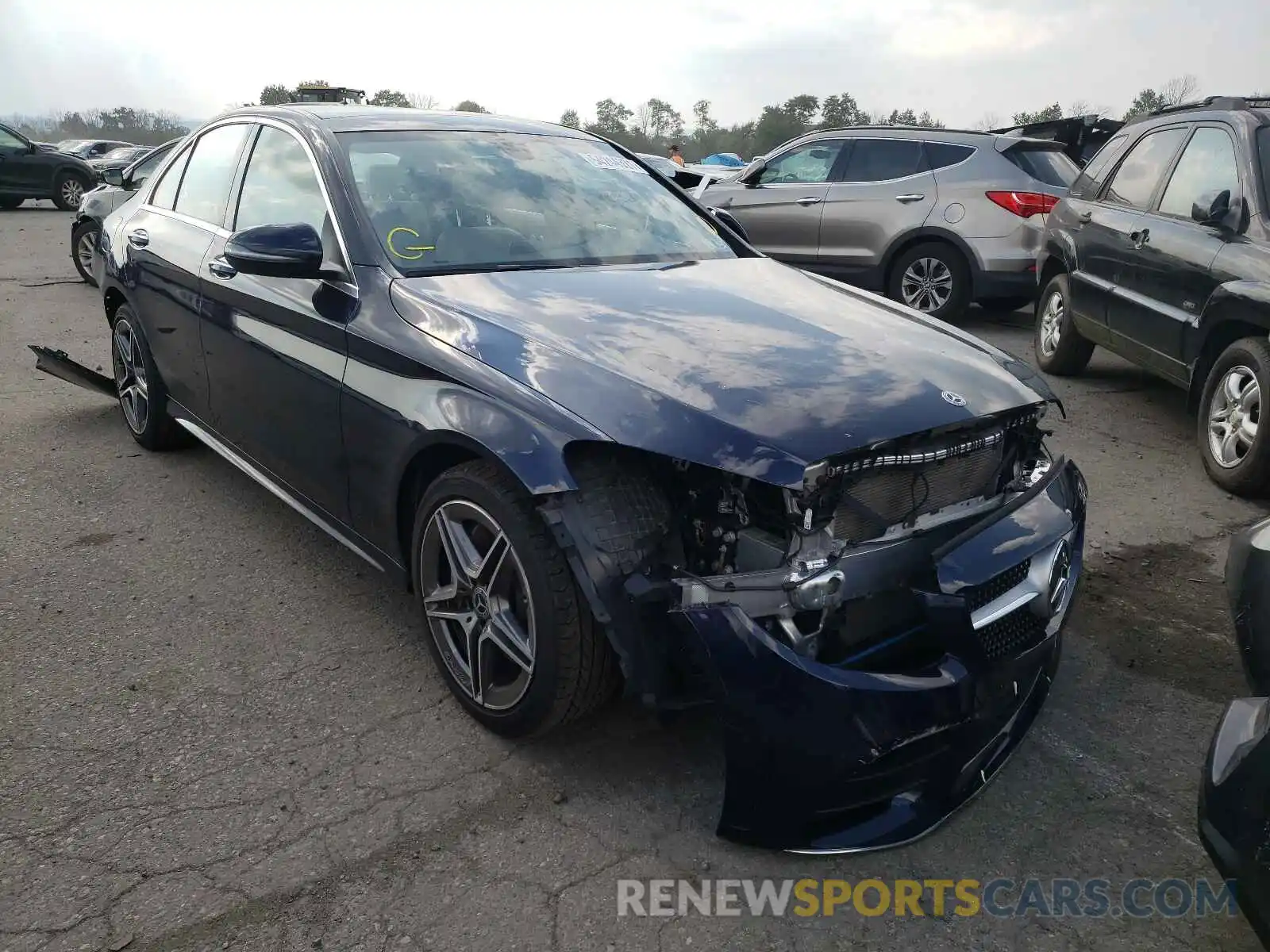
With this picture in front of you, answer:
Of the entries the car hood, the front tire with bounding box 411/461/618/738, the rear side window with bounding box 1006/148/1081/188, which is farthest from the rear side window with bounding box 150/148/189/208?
the rear side window with bounding box 1006/148/1081/188

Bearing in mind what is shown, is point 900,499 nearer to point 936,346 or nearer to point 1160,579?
point 936,346

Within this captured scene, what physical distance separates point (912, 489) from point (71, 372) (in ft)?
16.4

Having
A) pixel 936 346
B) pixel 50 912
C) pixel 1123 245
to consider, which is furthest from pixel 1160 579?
pixel 50 912

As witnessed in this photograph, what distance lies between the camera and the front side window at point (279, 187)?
11.0ft

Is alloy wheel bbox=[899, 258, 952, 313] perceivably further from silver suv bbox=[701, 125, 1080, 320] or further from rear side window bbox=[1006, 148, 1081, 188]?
rear side window bbox=[1006, 148, 1081, 188]

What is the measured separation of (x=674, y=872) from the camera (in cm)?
227

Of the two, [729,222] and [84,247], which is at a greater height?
[729,222]

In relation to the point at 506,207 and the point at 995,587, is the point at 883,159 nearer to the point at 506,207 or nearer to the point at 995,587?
the point at 506,207

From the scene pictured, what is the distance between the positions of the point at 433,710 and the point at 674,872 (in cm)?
98

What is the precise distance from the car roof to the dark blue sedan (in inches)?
1.3

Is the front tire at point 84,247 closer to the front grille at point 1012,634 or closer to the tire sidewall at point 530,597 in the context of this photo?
the tire sidewall at point 530,597

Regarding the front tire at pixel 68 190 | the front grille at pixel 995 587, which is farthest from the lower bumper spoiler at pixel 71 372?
the front tire at pixel 68 190

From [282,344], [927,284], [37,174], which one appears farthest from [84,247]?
[37,174]

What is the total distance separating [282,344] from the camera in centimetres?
335
